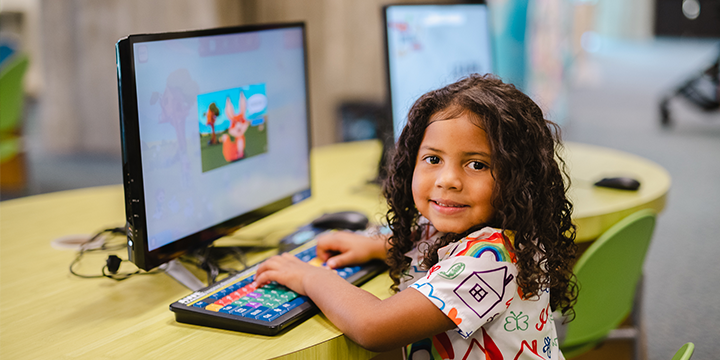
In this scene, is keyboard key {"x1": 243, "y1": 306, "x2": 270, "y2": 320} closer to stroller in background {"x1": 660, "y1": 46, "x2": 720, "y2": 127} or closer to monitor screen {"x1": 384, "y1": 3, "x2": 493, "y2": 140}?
monitor screen {"x1": 384, "y1": 3, "x2": 493, "y2": 140}

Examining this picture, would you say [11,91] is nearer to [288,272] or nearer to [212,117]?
[212,117]

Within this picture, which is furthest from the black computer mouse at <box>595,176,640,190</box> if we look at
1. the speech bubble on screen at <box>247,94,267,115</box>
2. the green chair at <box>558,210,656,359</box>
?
the speech bubble on screen at <box>247,94,267,115</box>

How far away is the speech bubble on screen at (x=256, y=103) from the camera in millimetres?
1104

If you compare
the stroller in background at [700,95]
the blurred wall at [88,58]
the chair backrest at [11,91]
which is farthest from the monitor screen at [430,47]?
the stroller in background at [700,95]

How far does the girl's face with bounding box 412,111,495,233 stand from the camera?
81cm

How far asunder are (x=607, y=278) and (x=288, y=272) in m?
0.65

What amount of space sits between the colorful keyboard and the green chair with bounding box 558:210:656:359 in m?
0.48

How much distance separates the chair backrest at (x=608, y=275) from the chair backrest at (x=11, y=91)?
287 cm

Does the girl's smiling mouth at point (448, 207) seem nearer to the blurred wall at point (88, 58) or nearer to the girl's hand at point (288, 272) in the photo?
the girl's hand at point (288, 272)

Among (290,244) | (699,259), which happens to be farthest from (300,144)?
(699,259)

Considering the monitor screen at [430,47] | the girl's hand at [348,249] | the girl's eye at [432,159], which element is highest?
the monitor screen at [430,47]

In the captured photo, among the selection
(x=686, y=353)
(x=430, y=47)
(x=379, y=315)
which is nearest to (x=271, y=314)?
(x=379, y=315)

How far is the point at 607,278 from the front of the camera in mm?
1171

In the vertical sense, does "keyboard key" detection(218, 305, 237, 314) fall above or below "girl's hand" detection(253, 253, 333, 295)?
below
